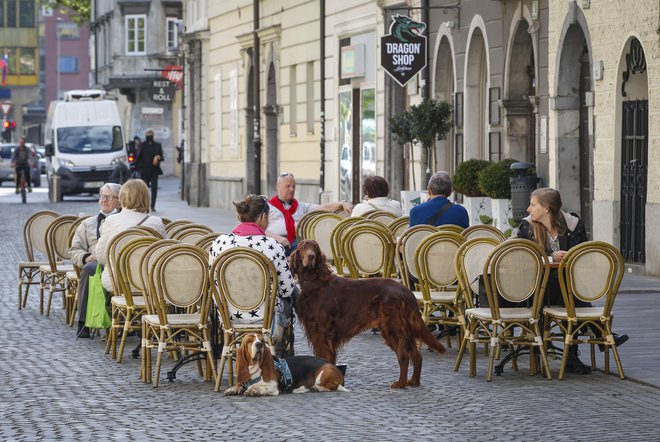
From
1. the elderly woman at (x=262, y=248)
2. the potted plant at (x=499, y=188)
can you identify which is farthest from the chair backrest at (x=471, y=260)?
the potted plant at (x=499, y=188)

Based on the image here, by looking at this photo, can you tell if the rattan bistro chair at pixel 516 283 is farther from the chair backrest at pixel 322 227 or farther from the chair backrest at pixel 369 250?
the chair backrest at pixel 322 227

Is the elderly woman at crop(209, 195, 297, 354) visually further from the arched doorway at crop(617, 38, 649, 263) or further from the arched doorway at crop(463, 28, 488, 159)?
the arched doorway at crop(463, 28, 488, 159)

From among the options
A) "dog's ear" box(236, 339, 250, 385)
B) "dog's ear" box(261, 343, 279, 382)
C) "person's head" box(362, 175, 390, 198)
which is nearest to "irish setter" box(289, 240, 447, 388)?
"dog's ear" box(261, 343, 279, 382)

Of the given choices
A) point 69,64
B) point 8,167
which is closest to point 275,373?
point 8,167

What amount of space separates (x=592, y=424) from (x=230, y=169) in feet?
121

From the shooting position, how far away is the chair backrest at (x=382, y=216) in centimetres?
1688

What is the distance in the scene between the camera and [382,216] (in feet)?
55.4

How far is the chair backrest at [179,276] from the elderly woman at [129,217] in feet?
6.97

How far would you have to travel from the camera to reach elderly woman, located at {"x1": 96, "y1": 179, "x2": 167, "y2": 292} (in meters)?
13.9

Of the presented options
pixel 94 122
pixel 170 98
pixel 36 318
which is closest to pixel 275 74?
pixel 94 122

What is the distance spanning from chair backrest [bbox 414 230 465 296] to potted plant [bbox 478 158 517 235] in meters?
9.59

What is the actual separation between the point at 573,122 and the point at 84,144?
91.1 feet

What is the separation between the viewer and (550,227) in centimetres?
1238

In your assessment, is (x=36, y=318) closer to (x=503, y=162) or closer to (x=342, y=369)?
(x=342, y=369)
